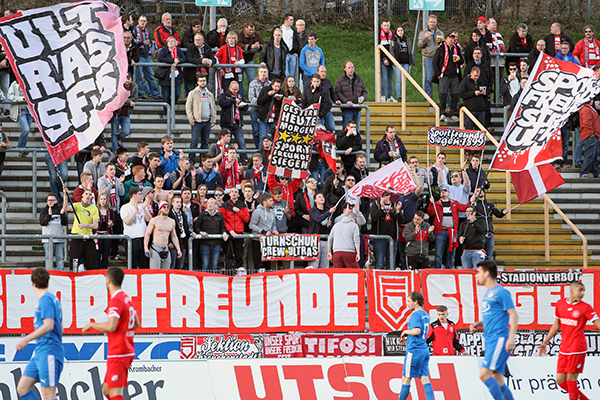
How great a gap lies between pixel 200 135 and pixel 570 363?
1039 centimetres

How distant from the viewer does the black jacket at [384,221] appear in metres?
17.5

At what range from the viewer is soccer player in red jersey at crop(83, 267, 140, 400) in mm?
10328

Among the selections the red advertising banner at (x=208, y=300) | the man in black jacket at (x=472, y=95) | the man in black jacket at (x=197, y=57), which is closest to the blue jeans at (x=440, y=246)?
the red advertising banner at (x=208, y=300)

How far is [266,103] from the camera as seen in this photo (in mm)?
19578

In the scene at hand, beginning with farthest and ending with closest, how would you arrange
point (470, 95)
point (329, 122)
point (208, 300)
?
point (470, 95), point (329, 122), point (208, 300)

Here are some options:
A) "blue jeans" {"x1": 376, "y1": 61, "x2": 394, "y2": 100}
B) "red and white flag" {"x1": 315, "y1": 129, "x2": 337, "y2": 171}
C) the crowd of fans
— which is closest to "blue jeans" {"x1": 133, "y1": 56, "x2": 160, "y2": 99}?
the crowd of fans

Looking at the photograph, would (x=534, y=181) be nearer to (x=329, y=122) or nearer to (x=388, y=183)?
(x=388, y=183)

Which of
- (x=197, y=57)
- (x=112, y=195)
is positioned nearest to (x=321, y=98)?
(x=197, y=57)

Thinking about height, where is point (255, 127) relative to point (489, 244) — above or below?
above

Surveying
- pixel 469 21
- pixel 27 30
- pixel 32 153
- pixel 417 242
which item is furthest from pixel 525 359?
pixel 469 21

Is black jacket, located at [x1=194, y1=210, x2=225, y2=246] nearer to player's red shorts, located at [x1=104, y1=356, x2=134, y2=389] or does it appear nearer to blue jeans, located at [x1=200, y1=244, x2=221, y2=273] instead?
blue jeans, located at [x1=200, y1=244, x2=221, y2=273]

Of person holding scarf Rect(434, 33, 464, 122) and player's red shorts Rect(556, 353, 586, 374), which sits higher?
person holding scarf Rect(434, 33, 464, 122)

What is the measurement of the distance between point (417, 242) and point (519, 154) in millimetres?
2669

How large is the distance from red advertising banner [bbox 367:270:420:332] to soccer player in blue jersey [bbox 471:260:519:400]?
4881 millimetres
